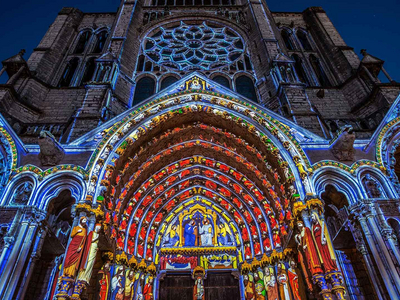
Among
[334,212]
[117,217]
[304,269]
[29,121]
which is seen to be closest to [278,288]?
[304,269]

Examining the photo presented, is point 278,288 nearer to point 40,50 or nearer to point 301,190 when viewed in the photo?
point 301,190

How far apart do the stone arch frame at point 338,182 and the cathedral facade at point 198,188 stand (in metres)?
0.03

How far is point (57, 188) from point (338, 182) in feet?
21.3

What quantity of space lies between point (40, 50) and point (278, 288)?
545 inches

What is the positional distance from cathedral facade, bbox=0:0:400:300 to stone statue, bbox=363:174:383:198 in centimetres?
3

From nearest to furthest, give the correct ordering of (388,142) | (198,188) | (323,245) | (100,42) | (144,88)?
(323,245) < (388,142) < (198,188) < (144,88) < (100,42)

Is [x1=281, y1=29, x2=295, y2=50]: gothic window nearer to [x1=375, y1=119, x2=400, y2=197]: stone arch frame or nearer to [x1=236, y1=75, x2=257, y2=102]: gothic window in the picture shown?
[x1=236, y1=75, x2=257, y2=102]: gothic window

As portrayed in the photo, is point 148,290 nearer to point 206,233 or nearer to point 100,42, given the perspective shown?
point 206,233

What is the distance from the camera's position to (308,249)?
6203 mm

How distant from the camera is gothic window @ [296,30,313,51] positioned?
16.4 metres

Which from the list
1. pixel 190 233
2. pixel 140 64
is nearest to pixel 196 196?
pixel 190 233

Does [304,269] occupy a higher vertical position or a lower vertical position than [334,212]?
lower

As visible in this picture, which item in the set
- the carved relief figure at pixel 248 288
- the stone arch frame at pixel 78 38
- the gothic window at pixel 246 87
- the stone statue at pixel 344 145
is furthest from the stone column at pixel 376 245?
the stone arch frame at pixel 78 38

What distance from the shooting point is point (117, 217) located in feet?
25.7
